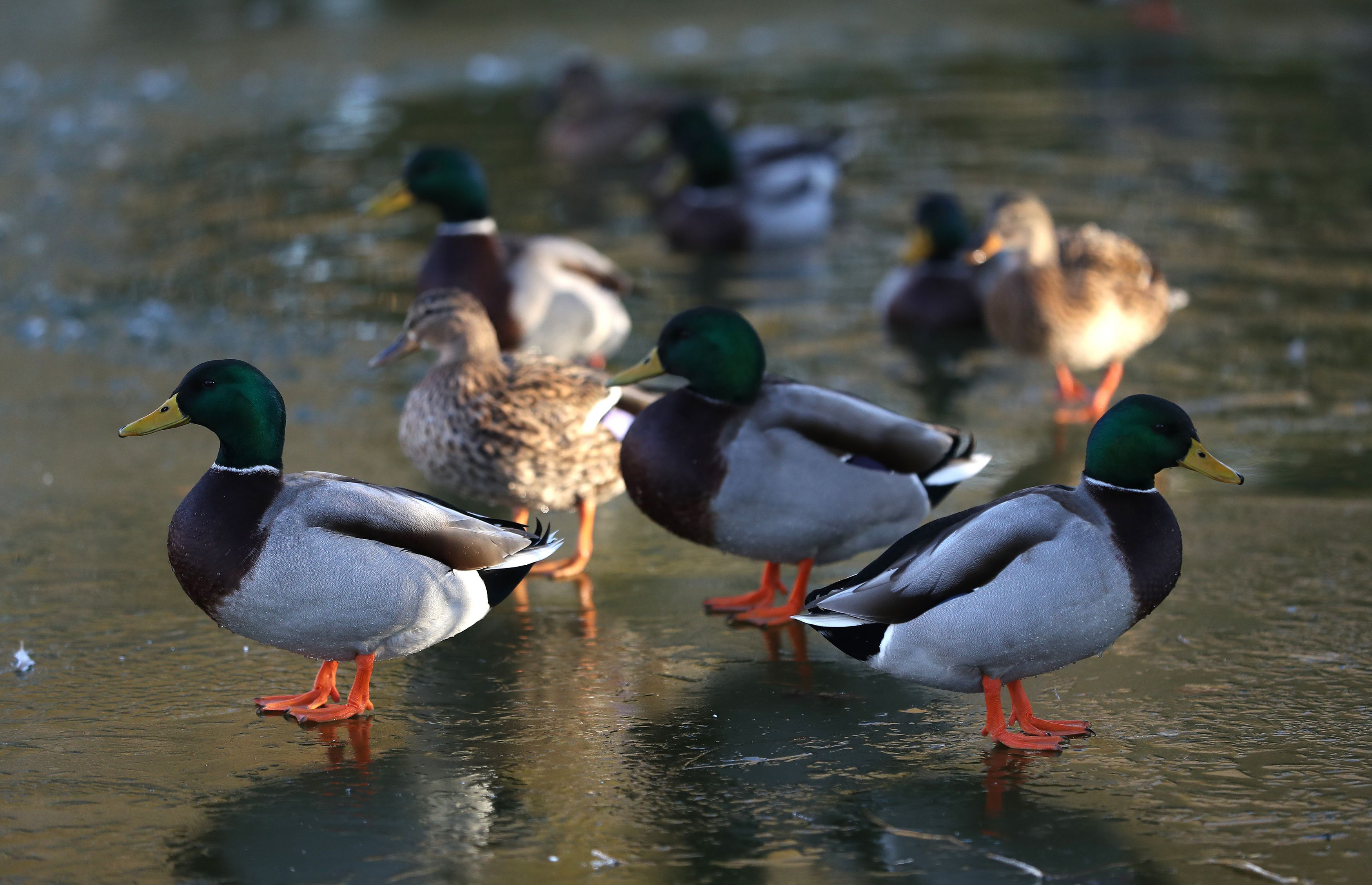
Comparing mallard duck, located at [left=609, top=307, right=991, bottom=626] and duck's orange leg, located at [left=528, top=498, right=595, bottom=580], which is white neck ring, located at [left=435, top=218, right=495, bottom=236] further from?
mallard duck, located at [left=609, top=307, right=991, bottom=626]

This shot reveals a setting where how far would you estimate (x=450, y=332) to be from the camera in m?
5.38

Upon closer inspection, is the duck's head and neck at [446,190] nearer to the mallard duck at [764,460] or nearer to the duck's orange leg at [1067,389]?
the duck's orange leg at [1067,389]

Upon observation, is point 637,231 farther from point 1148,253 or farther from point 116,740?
point 116,740

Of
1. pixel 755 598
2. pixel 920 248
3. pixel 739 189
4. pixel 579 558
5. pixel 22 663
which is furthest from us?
pixel 739 189

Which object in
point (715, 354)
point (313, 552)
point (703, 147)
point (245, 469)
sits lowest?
point (313, 552)

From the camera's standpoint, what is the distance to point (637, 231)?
10930 mm

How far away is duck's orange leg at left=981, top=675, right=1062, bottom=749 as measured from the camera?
3764mm

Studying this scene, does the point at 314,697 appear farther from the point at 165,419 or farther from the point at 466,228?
the point at 466,228

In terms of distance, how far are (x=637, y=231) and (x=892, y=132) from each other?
3314 mm

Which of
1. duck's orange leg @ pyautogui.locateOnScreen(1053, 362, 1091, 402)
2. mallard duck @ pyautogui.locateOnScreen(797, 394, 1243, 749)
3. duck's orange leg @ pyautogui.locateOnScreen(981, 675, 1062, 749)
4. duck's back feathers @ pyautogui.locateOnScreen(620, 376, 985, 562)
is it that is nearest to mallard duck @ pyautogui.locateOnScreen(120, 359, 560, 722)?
duck's back feathers @ pyautogui.locateOnScreen(620, 376, 985, 562)

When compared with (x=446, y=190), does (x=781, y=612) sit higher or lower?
lower

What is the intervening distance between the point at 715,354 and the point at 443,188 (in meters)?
3.01

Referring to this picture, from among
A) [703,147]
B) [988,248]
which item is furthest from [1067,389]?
[703,147]

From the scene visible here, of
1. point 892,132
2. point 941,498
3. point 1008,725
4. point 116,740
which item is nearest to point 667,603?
point 941,498
